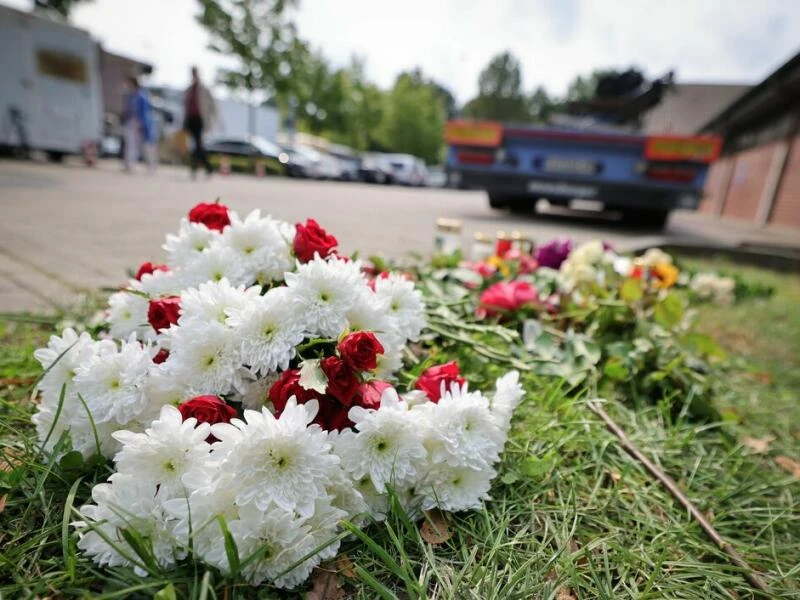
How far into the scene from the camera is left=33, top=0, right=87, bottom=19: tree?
35.3 meters

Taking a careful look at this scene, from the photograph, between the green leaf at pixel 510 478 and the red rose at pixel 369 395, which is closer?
the red rose at pixel 369 395

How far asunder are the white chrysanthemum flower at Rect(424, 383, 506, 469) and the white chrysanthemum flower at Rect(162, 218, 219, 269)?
2.19 ft

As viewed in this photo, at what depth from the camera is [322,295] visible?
99 cm

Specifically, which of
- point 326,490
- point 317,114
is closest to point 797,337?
point 326,490

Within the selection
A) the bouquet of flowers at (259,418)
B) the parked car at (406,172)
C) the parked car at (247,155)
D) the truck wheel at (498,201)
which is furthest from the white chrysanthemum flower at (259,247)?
the parked car at (406,172)

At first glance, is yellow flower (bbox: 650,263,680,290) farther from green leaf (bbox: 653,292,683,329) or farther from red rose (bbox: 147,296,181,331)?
red rose (bbox: 147,296,181,331)

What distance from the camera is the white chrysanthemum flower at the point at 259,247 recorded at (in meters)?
1.19

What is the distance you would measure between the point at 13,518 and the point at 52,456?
0.36 ft

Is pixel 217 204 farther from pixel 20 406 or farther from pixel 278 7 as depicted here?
pixel 278 7

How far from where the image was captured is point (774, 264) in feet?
19.2

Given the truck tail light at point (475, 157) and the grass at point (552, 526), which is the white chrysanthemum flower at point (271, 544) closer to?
the grass at point (552, 526)

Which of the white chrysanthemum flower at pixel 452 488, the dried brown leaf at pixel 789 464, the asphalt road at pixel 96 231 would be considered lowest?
the dried brown leaf at pixel 789 464

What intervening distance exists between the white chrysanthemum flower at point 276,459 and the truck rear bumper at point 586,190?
287 inches

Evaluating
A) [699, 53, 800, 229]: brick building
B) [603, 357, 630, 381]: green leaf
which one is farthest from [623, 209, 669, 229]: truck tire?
[603, 357, 630, 381]: green leaf
